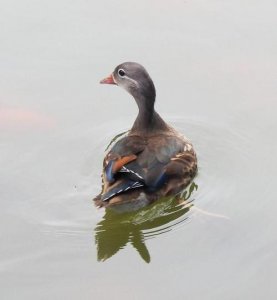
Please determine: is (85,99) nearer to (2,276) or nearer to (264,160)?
(264,160)

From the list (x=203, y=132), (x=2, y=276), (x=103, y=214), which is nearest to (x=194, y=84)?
(x=203, y=132)

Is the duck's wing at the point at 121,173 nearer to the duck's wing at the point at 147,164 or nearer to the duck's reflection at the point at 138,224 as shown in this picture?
the duck's wing at the point at 147,164

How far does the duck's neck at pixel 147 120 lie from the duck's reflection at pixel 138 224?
2.35ft

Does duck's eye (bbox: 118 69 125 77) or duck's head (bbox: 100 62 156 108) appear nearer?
duck's head (bbox: 100 62 156 108)

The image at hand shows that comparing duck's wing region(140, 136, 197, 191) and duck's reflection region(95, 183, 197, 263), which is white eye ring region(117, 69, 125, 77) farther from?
duck's reflection region(95, 183, 197, 263)

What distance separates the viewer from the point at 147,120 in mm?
7551

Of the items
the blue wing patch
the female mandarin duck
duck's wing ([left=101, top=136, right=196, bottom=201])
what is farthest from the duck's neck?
the blue wing patch

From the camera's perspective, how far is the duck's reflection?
6621mm

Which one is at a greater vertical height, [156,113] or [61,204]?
[156,113]

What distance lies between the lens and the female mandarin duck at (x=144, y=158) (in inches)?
271

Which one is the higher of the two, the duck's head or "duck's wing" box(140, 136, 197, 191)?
the duck's head

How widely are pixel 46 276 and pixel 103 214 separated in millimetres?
982

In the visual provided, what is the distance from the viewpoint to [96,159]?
7.70 meters

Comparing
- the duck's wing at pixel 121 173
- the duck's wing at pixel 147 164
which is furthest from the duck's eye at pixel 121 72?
the duck's wing at pixel 121 173
